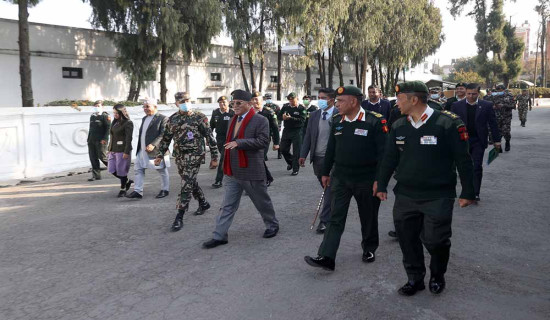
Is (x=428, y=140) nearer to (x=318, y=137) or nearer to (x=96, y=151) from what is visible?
(x=318, y=137)

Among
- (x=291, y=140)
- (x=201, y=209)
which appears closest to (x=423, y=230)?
(x=201, y=209)

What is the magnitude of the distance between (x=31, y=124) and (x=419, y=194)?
971 centimetres

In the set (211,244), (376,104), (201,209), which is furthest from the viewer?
(376,104)

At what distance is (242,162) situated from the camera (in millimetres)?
5254

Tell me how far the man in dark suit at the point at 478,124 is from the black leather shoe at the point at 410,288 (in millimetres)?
3770

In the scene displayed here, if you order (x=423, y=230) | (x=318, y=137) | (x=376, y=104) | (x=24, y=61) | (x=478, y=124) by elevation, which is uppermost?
(x=24, y=61)

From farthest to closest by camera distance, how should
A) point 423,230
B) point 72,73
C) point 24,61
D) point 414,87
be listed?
point 72,73 → point 24,61 → point 423,230 → point 414,87

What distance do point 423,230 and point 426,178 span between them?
0.49 metres

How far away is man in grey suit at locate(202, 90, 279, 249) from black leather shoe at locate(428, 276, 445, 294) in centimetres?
225

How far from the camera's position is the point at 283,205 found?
725 centimetres

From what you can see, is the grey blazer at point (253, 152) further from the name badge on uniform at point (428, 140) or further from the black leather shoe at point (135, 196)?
the black leather shoe at point (135, 196)

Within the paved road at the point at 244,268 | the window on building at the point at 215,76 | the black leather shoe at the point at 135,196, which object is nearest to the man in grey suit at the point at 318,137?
the paved road at the point at 244,268

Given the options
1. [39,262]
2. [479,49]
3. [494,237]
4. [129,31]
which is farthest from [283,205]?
[479,49]

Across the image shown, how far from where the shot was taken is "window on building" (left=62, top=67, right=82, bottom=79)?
939 inches
